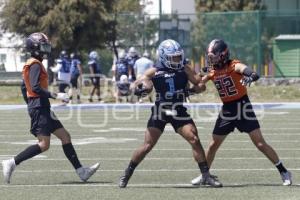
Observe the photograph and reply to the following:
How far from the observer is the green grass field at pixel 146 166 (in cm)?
1027

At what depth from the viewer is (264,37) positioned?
36.2m

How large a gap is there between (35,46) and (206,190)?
264 centimetres

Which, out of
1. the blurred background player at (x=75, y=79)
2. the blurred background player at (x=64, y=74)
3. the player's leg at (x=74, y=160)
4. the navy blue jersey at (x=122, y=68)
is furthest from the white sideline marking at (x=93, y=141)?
the navy blue jersey at (x=122, y=68)

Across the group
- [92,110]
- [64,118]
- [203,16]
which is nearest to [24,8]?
[203,16]

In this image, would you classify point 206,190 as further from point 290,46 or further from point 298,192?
point 290,46

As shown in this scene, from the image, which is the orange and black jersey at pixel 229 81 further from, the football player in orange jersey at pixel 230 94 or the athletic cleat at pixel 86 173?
the athletic cleat at pixel 86 173

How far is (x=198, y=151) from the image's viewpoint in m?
10.8

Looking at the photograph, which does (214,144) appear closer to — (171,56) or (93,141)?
(171,56)

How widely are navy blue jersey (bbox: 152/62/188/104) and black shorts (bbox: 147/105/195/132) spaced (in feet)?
0.37

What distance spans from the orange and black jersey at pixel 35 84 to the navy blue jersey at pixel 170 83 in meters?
1.27

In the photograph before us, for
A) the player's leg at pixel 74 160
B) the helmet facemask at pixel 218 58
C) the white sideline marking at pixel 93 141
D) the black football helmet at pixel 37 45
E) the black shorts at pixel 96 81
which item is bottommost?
the black shorts at pixel 96 81

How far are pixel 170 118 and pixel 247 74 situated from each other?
0.98m

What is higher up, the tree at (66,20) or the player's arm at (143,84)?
the player's arm at (143,84)

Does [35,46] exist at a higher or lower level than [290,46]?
higher
